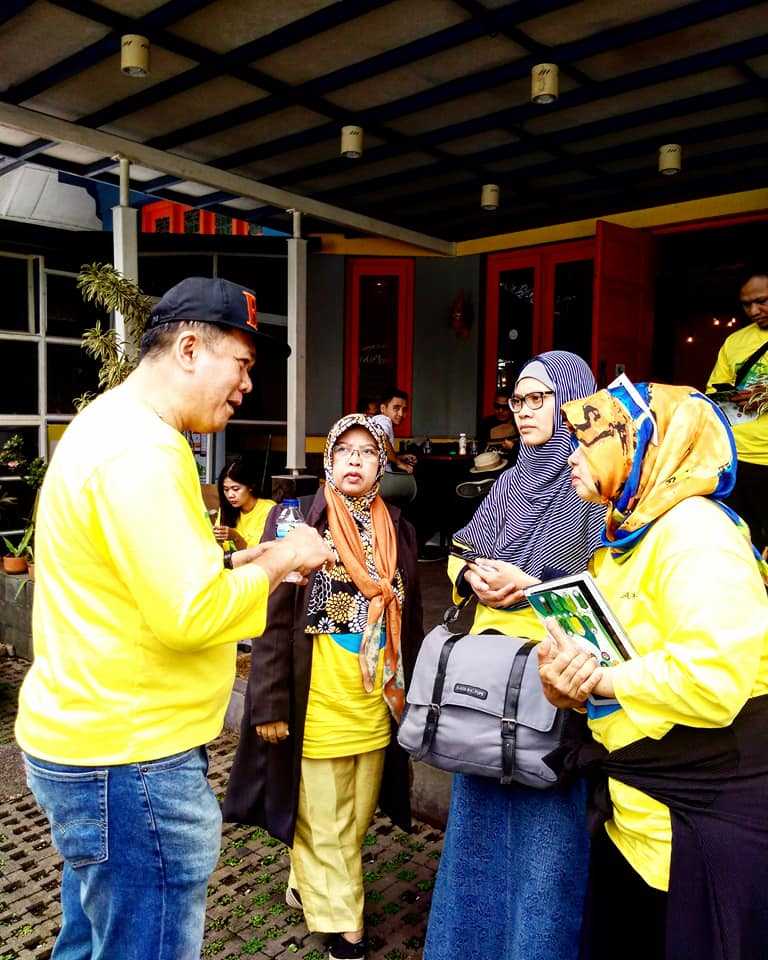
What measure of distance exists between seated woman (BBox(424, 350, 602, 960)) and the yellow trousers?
1.61 ft

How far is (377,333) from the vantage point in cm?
940

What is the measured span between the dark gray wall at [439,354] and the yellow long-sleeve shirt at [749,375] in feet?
15.3

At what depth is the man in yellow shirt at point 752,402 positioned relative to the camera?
4.36m

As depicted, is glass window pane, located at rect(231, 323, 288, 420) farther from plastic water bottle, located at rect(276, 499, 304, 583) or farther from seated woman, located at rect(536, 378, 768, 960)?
seated woman, located at rect(536, 378, 768, 960)

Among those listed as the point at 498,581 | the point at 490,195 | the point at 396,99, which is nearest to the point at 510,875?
the point at 498,581

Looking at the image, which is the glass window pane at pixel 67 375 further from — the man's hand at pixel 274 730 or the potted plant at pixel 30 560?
the man's hand at pixel 274 730

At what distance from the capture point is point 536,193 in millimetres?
7777

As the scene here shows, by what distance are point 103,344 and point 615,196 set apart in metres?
5.13

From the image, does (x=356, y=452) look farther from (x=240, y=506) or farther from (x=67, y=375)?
(x=67, y=375)

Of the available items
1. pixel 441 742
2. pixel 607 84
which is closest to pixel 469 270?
pixel 607 84

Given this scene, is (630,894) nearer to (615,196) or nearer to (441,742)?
(441,742)

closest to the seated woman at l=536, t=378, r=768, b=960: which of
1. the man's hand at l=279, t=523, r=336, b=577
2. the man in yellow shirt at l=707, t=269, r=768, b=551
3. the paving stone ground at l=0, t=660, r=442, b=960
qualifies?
the man's hand at l=279, t=523, r=336, b=577

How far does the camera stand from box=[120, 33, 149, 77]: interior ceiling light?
4855 mm

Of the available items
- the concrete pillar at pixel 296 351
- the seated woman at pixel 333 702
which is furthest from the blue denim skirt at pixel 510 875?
the concrete pillar at pixel 296 351
